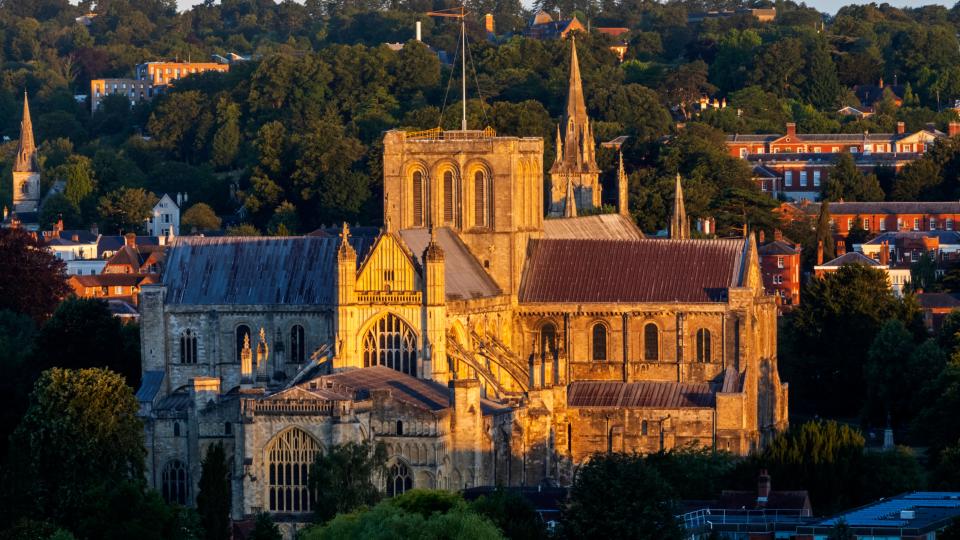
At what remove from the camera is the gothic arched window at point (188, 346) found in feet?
356

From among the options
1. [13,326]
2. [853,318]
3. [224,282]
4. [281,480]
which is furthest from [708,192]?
[281,480]

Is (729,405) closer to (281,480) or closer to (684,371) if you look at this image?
(684,371)

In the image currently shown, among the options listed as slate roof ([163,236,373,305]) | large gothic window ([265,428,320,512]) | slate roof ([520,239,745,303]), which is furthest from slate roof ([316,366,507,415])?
slate roof ([520,239,745,303])

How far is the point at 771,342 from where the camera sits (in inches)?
4466

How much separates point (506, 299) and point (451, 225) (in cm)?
321

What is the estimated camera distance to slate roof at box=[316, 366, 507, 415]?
9569cm

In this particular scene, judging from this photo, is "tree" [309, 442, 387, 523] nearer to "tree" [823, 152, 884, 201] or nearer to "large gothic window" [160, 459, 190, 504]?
"large gothic window" [160, 459, 190, 504]

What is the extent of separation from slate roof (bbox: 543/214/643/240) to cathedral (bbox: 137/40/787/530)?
0.97 meters

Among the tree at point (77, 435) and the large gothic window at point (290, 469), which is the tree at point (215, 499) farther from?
the tree at point (77, 435)

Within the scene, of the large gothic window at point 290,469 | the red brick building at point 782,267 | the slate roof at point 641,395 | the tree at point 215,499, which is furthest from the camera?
the red brick building at point 782,267

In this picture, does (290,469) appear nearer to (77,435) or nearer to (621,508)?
(77,435)

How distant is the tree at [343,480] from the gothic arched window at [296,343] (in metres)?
15.5

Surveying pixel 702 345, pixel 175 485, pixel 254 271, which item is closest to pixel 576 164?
pixel 702 345

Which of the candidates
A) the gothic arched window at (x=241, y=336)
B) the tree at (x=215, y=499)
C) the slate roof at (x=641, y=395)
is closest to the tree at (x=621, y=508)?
the tree at (x=215, y=499)
